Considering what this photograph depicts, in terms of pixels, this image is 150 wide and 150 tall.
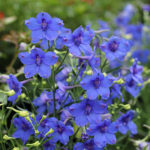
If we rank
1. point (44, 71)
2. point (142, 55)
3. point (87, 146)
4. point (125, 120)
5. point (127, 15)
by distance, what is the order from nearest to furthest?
point (44, 71) → point (87, 146) → point (125, 120) → point (142, 55) → point (127, 15)

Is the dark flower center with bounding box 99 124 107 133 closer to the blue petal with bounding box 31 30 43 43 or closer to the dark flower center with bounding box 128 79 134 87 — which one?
the dark flower center with bounding box 128 79 134 87

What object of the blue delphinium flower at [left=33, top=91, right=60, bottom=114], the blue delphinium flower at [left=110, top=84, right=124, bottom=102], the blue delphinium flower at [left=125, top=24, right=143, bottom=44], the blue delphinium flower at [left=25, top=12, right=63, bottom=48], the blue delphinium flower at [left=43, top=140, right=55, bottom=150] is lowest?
the blue delphinium flower at [left=43, top=140, right=55, bottom=150]

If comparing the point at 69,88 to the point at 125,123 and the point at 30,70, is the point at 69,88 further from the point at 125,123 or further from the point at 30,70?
the point at 125,123

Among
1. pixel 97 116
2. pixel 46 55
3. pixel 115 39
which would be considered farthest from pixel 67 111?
pixel 115 39

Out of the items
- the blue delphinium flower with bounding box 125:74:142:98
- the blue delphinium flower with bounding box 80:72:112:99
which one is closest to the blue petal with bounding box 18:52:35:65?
the blue delphinium flower with bounding box 80:72:112:99

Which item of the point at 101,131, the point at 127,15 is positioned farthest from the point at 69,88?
the point at 127,15

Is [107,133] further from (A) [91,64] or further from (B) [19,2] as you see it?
(B) [19,2]
